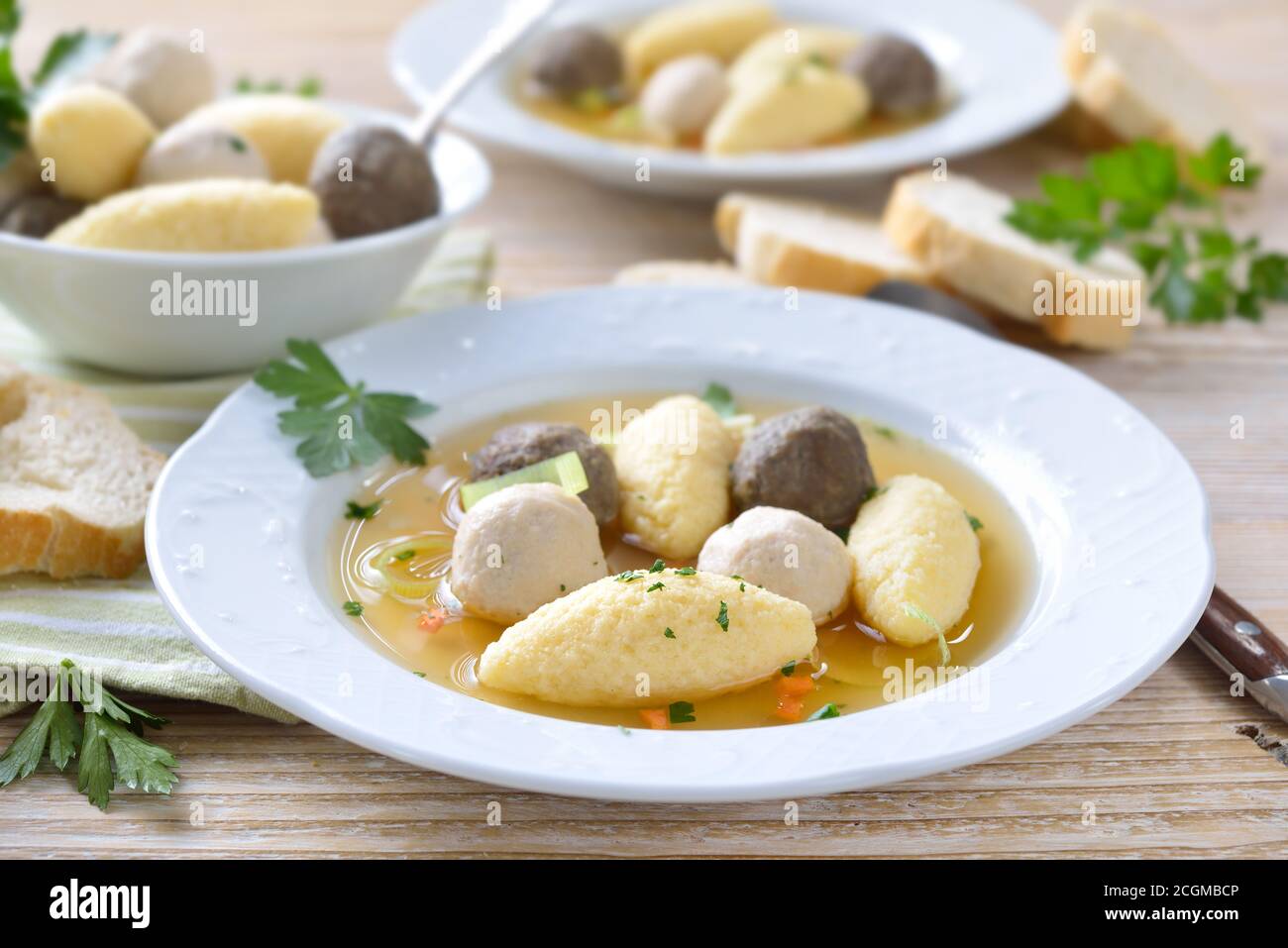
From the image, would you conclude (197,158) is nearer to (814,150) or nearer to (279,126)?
(279,126)

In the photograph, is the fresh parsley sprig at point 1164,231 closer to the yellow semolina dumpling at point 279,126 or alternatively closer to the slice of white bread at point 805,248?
the slice of white bread at point 805,248

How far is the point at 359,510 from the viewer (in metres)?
2.81

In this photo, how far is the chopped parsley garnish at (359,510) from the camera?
110 inches

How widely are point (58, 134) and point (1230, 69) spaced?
506 centimetres

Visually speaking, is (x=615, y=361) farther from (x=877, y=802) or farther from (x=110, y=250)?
(x=877, y=802)

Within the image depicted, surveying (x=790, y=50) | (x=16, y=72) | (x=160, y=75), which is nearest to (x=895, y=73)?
(x=790, y=50)

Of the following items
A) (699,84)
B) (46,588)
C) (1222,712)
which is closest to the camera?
(1222,712)

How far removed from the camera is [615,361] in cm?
330

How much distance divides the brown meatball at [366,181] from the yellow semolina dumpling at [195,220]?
0.17 m

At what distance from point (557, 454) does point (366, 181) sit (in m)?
1.07

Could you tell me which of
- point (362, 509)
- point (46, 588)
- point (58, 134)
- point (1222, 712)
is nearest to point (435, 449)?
point (362, 509)

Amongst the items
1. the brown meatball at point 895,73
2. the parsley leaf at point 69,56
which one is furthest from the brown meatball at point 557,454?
the brown meatball at point 895,73

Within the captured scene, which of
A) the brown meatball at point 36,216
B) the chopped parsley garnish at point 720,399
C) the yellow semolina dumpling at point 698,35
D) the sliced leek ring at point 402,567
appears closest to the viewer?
the sliced leek ring at point 402,567

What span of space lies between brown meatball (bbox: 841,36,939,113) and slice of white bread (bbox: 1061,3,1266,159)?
1.93ft
